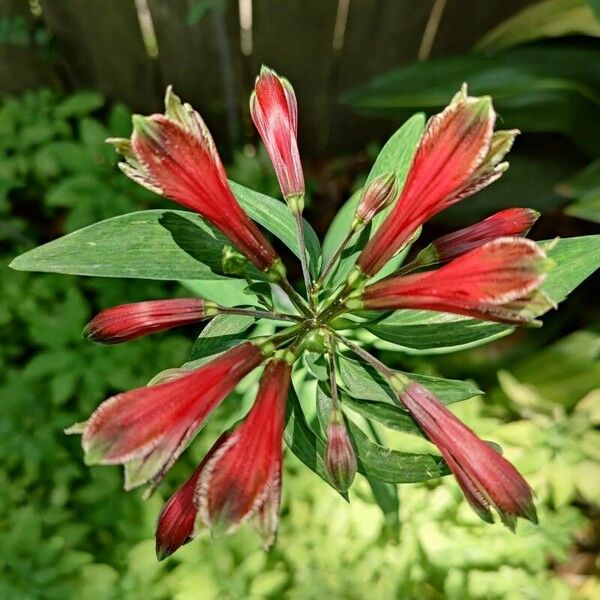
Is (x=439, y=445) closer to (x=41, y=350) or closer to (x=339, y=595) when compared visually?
(x=339, y=595)

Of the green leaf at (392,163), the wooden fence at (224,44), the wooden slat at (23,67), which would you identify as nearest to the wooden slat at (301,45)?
the wooden fence at (224,44)

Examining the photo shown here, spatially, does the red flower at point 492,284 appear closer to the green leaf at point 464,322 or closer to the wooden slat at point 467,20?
the green leaf at point 464,322

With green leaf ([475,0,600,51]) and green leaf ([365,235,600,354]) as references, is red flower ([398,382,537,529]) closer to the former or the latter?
green leaf ([365,235,600,354])

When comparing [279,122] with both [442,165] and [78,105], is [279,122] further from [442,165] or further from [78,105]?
[78,105]

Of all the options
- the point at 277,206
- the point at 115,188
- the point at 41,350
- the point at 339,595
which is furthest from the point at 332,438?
the point at 41,350

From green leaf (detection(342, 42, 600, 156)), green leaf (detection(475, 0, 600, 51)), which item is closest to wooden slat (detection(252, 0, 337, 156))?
green leaf (detection(342, 42, 600, 156))
